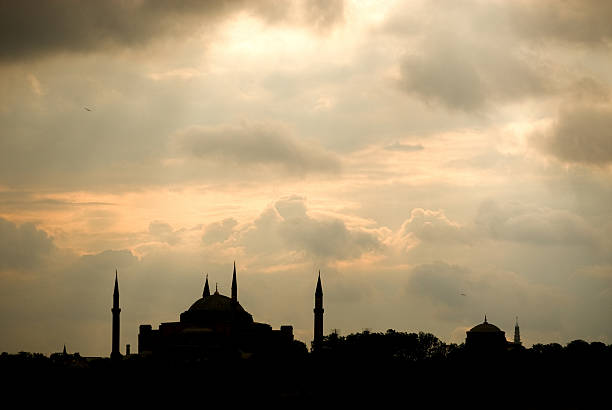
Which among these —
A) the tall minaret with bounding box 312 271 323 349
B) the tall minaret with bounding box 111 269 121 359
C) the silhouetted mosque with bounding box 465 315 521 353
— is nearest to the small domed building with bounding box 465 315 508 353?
the silhouetted mosque with bounding box 465 315 521 353

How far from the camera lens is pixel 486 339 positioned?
142 meters

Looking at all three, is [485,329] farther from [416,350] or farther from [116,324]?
[116,324]

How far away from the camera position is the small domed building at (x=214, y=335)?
121 m

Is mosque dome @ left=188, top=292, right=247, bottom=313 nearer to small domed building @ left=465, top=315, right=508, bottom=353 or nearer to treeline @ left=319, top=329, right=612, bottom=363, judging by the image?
treeline @ left=319, top=329, right=612, bottom=363

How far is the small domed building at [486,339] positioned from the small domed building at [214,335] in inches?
929

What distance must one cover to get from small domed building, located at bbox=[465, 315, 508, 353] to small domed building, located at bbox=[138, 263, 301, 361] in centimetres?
2360

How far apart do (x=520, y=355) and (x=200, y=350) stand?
4067 centimetres

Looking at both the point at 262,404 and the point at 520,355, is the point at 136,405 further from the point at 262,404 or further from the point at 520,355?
the point at 520,355

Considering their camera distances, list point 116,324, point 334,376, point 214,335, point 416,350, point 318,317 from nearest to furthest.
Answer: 1. point 334,376
2. point 214,335
3. point 116,324
4. point 318,317
5. point 416,350

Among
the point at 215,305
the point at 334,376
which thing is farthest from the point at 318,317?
the point at 334,376

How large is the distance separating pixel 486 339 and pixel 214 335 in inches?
1494

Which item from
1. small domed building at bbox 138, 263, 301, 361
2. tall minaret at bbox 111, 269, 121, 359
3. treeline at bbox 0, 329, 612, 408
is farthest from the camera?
tall minaret at bbox 111, 269, 121, 359

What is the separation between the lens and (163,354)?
402 ft

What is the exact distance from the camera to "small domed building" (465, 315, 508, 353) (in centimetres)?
14025
